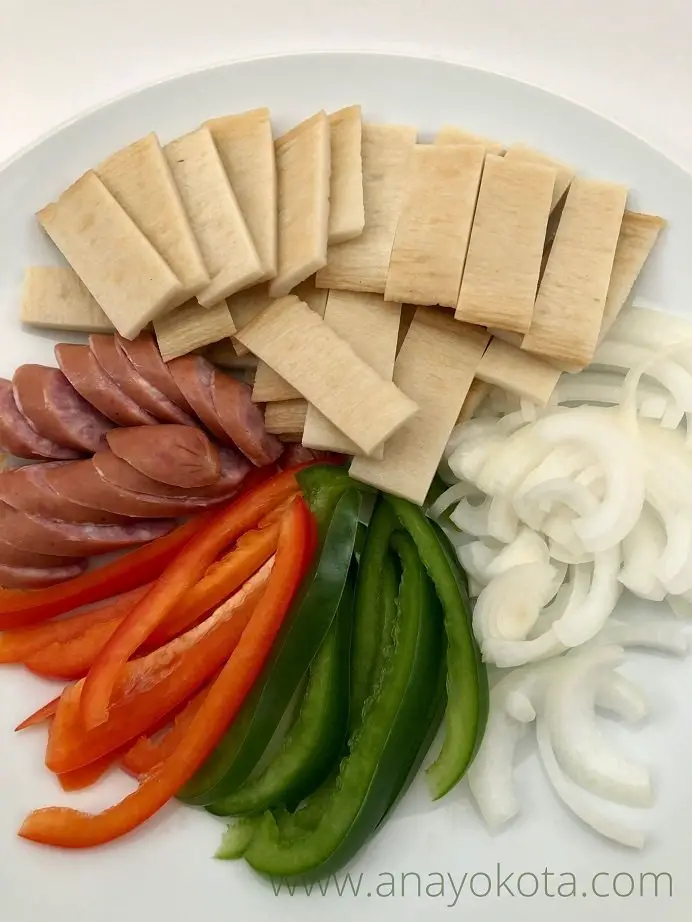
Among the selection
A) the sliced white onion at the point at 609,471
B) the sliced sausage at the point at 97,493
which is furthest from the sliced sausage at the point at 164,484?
the sliced white onion at the point at 609,471

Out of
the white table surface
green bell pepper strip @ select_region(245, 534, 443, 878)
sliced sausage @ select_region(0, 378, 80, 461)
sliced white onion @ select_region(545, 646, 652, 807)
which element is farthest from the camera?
the white table surface

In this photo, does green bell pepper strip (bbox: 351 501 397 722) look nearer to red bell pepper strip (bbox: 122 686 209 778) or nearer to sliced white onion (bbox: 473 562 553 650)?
sliced white onion (bbox: 473 562 553 650)

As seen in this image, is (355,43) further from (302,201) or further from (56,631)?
(56,631)

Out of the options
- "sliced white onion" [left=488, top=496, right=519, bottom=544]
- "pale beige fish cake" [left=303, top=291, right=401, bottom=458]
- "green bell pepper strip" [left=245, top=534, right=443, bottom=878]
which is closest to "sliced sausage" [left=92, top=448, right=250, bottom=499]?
"pale beige fish cake" [left=303, top=291, right=401, bottom=458]

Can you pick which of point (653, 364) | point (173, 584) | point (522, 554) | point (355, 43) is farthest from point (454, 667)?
point (355, 43)

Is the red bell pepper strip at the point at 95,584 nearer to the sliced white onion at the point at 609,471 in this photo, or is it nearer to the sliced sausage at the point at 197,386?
the sliced sausage at the point at 197,386

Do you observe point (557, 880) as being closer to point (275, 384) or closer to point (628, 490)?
point (628, 490)
